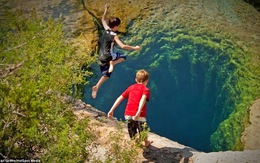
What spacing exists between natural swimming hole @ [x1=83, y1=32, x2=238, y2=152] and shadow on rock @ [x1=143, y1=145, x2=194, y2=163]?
2861 mm

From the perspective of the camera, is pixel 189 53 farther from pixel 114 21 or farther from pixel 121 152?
pixel 121 152

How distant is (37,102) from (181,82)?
5.20 metres

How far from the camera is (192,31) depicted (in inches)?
310

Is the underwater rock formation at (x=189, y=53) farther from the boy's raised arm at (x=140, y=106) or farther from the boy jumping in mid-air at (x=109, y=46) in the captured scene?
the boy's raised arm at (x=140, y=106)

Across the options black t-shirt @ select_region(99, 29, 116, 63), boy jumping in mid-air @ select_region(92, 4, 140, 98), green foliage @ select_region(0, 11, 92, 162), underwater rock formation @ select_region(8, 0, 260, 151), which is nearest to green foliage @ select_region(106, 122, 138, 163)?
green foliage @ select_region(0, 11, 92, 162)

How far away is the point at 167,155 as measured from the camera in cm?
471

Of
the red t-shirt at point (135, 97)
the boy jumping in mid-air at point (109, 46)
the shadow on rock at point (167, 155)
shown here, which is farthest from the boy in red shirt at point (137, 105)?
the boy jumping in mid-air at point (109, 46)

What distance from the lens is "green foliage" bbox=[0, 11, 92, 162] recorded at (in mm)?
3010

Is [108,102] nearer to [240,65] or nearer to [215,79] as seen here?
[215,79]

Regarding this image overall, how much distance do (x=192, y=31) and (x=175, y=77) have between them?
3.80ft

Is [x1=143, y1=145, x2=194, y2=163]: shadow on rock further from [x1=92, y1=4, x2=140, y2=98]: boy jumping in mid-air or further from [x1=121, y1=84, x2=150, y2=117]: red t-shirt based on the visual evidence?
[x1=92, y1=4, x2=140, y2=98]: boy jumping in mid-air

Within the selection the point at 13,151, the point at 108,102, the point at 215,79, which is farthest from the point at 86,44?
the point at 13,151

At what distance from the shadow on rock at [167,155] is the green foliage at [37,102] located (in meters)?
0.96

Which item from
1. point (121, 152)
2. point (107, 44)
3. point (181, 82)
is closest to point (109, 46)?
point (107, 44)
